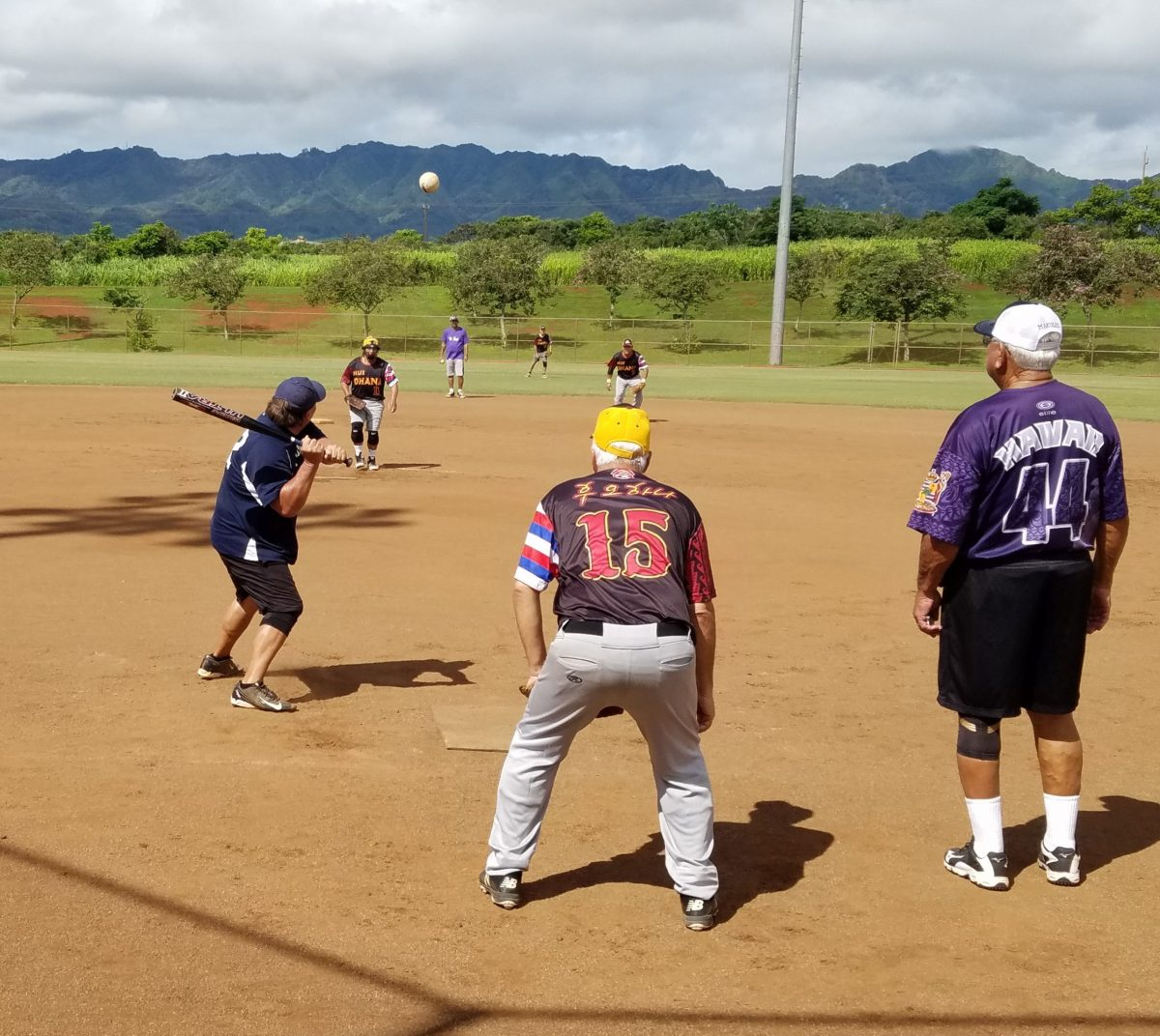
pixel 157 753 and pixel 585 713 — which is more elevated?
pixel 585 713

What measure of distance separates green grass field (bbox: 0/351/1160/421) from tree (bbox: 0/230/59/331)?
14.5m

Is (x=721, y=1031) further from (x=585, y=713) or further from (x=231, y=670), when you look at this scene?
(x=231, y=670)

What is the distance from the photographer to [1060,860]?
530cm

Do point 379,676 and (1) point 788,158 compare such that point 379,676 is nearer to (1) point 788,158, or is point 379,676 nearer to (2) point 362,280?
(1) point 788,158

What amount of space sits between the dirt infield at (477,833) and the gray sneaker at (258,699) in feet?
0.28

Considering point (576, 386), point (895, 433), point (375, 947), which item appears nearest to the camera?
point (375, 947)

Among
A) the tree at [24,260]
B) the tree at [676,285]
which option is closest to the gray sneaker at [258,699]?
the tree at [676,285]

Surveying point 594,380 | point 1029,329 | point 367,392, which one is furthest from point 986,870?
point 594,380

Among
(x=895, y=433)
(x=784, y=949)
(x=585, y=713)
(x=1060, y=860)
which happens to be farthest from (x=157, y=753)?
(x=895, y=433)

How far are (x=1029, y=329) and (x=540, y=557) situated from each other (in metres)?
2.05

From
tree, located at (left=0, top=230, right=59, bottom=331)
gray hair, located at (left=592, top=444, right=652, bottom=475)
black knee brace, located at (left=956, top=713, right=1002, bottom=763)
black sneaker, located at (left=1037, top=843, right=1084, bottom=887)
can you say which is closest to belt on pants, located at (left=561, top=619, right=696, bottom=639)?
gray hair, located at (left=592, top=444, right=652, bottom=475)

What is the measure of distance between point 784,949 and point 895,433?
20550 millimetres

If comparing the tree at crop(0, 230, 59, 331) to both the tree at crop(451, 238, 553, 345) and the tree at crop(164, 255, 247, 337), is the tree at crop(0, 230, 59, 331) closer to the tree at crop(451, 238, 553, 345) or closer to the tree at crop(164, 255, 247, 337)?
the tree at crop(164, 255, 247, 337)

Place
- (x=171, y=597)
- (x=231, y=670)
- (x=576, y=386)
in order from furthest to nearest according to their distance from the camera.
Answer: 1. (x=576, y=386)
2. (x=171, y=597)
3. (x=231, y=670)
